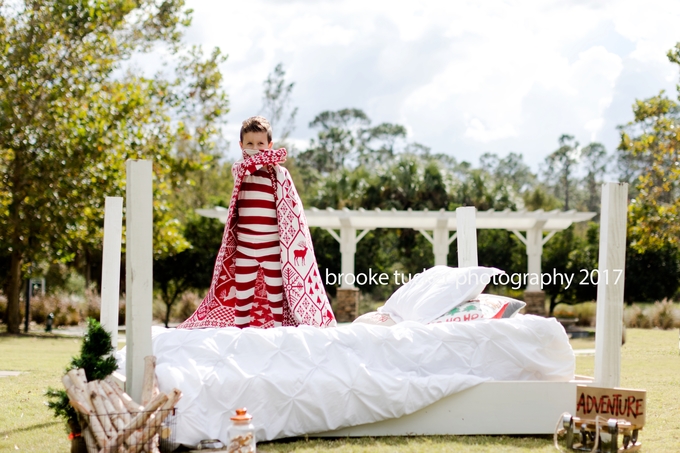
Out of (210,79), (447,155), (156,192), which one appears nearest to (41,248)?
(156,192)

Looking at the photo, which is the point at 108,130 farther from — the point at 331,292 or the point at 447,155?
the point at 447,155

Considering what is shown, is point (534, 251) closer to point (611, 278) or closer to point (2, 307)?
point (2, 307)

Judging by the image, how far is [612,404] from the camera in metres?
4.15

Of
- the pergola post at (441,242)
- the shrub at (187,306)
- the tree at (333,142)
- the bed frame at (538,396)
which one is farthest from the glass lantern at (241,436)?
the tree at (333,142)

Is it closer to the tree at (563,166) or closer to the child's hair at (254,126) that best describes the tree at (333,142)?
the tree at (563,166)

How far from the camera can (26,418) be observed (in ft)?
16.4

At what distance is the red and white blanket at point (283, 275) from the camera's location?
4723mm

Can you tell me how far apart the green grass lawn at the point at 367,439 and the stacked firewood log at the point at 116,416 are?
0.62m

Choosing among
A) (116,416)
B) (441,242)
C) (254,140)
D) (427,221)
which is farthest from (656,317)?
(116,416)

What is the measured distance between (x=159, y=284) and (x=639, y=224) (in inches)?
425

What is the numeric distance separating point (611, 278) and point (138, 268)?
101 inches

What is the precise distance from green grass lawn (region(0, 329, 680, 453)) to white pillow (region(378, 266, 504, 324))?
0.89 metres

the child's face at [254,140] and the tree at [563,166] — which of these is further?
the tree at [563,166]

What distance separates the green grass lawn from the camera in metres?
4.06
